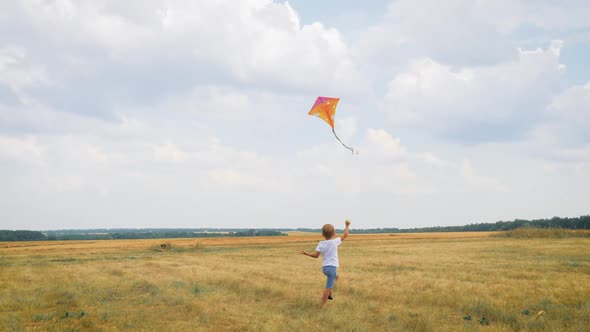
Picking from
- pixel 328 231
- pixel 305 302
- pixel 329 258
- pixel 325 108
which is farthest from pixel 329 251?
pixel 325 108

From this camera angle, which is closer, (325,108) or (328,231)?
(328,231)

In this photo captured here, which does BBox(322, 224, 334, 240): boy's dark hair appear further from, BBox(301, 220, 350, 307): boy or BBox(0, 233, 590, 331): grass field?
BBox(0, 233, 590, 331): grass field

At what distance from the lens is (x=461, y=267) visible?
2194cm

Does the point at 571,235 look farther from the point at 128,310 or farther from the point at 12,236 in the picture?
the point at 12,236

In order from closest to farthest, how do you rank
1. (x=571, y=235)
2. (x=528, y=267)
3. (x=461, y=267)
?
(x=528, y=267), (x=461, y=267), (x=571, y=235)

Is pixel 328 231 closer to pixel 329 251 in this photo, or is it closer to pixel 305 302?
pixel 329 251

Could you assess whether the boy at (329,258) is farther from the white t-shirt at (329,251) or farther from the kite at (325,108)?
the kite at (325,108)

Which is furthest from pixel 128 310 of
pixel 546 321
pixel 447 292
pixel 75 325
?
pixel 546 321

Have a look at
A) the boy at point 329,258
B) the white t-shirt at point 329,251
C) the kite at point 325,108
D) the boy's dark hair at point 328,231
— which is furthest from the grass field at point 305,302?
the kite at point 325,108

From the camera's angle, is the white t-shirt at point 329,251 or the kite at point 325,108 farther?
the kite at point 325,108

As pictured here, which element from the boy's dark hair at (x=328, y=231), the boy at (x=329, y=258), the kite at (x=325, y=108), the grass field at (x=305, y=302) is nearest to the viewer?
the grass field at (x=305, y=302)

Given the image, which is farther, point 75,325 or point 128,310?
point 128,310

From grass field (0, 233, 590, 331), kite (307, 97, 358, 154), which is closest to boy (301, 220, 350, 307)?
grass field (0, 233, 590, 331)

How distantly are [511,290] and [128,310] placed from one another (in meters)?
12.0
